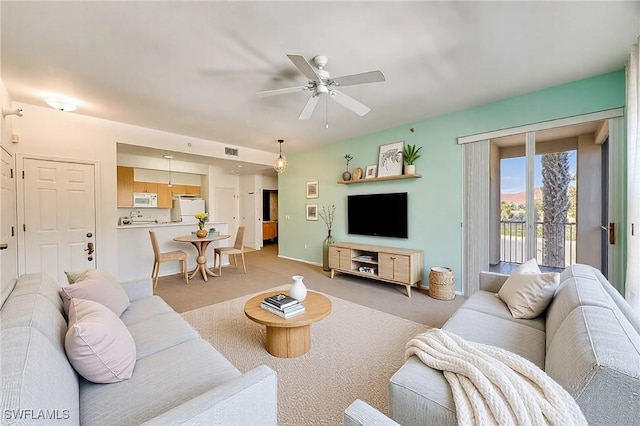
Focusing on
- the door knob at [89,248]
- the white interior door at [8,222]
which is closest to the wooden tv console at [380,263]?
the door knob at [89,248]

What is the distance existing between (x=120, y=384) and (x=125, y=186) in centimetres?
628

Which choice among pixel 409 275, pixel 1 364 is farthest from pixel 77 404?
pixel 409 275

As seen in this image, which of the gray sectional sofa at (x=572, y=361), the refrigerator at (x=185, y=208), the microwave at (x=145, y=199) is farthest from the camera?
the refrigerator at (x=185, y=208)

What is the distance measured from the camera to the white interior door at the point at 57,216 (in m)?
3.45

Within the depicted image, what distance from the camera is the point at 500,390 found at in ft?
3.32

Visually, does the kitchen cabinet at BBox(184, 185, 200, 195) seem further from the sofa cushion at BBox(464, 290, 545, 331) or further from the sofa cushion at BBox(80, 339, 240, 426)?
the sofa cushion at BBox(464, 290, 545, 331)

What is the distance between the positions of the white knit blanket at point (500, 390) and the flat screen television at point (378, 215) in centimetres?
316

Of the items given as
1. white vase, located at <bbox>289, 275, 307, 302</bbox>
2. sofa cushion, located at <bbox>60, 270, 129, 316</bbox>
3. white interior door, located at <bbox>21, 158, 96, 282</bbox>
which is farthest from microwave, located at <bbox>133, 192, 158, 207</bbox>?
white vase, located at <bbox>289, 275, 307, 302</bbox>

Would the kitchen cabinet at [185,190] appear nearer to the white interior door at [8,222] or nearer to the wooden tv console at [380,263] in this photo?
the white interior door at [8,222]

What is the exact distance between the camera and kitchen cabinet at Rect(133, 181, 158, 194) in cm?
644

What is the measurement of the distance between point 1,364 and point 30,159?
157 inches

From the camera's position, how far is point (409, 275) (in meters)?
3.77

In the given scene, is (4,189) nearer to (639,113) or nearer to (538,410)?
(538,410)

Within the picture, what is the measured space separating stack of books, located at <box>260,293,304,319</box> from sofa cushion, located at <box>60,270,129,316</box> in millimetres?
1061
